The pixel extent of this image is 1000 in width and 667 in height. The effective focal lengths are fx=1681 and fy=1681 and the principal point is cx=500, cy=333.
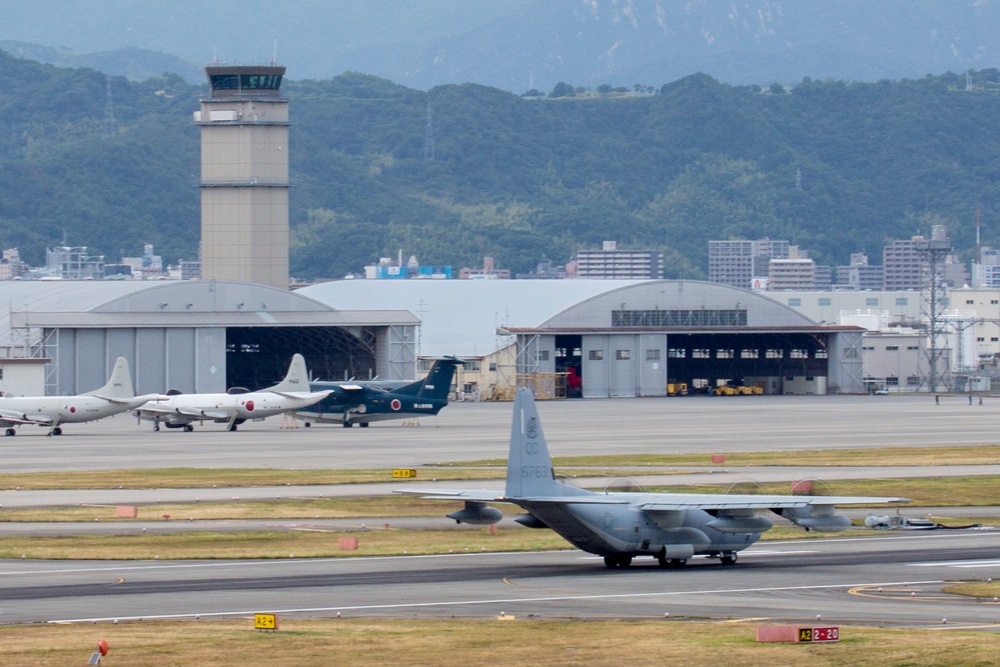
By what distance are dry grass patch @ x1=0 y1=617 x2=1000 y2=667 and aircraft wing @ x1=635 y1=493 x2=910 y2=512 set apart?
636 centimetres

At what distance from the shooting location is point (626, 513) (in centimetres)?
3884

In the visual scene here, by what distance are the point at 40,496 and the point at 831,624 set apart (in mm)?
34037

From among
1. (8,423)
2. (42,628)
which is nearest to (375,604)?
(42,628)

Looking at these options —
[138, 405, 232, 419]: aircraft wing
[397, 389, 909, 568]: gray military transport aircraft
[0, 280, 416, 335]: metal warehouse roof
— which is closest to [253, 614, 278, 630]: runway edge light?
[397, 389, 909, 568]: gray military transport aircraft

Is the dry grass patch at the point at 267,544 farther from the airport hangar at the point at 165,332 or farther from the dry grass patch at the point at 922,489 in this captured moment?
the airport hangar at the point at 165,332

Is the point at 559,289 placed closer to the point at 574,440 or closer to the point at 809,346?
the point at 809,346

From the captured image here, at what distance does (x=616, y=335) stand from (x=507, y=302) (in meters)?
13.5

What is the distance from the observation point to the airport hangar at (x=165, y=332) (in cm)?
11662

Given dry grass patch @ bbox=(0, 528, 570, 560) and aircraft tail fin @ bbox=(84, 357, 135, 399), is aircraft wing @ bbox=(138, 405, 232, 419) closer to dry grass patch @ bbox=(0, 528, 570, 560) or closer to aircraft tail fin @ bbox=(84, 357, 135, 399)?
aircraft tail fin @ bbox=(84, 357, 135, 399)

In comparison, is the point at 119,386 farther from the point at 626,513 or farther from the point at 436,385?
the point at 626,513

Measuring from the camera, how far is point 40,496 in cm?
5769

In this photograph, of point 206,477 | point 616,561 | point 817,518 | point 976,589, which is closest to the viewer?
point 976,589

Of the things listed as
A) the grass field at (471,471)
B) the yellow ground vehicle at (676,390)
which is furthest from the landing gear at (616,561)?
the yellow ground vehicle at (676,390)

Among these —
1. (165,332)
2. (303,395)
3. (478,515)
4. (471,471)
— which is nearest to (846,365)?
(165,332)
